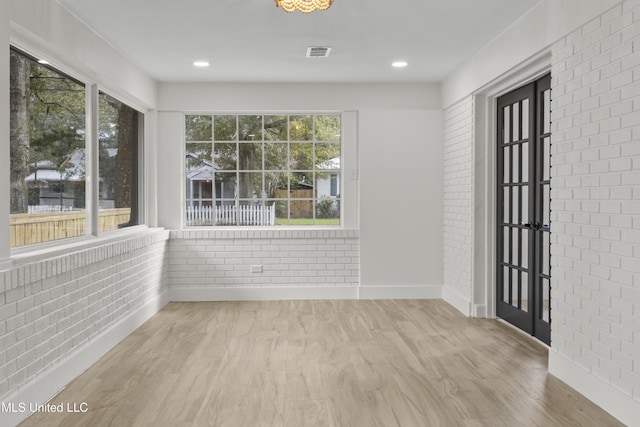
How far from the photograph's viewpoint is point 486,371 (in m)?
3.92

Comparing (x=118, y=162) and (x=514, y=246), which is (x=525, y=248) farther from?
(x=118, y=162)

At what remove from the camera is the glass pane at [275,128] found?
685 cm

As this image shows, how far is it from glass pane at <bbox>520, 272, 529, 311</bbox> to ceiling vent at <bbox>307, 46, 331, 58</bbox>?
271 cm

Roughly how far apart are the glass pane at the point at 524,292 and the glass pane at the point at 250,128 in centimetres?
351

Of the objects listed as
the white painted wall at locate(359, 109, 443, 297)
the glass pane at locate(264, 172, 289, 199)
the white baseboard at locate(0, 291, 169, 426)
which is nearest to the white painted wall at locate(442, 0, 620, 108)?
the white painted wall at locate(359, 109, 443, 297)

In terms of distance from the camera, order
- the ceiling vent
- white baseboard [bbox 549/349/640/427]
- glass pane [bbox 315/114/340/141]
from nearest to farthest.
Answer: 1. white baseboard [bbox 549/349/640/427]
2. the ceiling vent
3. glass pane [bbox 315/114/340/141]

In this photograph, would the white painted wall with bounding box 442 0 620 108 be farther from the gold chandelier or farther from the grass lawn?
the grass lawn

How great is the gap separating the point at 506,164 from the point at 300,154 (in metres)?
2.55

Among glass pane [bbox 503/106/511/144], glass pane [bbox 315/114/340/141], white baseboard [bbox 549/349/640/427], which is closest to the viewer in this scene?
white baseboard [bbox 549/349/640/427]

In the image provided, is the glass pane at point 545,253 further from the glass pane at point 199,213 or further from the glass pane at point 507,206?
the glass pane at point 199,213

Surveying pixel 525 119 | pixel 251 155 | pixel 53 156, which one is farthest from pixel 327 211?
pixel 53 156

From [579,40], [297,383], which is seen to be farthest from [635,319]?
[297,383]

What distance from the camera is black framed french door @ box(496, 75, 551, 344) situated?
14.7 feet

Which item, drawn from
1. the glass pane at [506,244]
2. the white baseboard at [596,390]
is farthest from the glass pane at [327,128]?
the white baseboard at [596,390]
